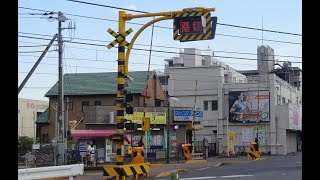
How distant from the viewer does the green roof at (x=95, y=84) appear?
56.0 meters

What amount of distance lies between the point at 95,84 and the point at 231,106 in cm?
1669

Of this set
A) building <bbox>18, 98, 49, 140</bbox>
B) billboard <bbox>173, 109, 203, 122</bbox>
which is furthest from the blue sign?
building <bbox>18, 98, 49, 140</bbox>

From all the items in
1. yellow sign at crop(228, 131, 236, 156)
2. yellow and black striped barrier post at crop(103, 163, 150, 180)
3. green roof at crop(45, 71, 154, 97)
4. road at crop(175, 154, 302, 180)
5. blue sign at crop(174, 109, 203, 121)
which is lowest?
yellow sign at crop(228, 131, 236, 156)

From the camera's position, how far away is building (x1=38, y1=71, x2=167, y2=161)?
4909cm

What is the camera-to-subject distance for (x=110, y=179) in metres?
22.0

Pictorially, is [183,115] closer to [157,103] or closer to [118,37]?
[157,103]

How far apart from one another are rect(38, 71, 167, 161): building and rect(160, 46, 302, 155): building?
6.83m

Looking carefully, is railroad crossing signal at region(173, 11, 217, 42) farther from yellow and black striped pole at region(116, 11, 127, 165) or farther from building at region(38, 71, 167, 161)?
building at region(38, 71, 167, 161)

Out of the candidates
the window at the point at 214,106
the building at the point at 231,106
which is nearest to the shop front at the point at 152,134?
the building at the point at 231,106

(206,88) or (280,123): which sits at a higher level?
(206,88)
